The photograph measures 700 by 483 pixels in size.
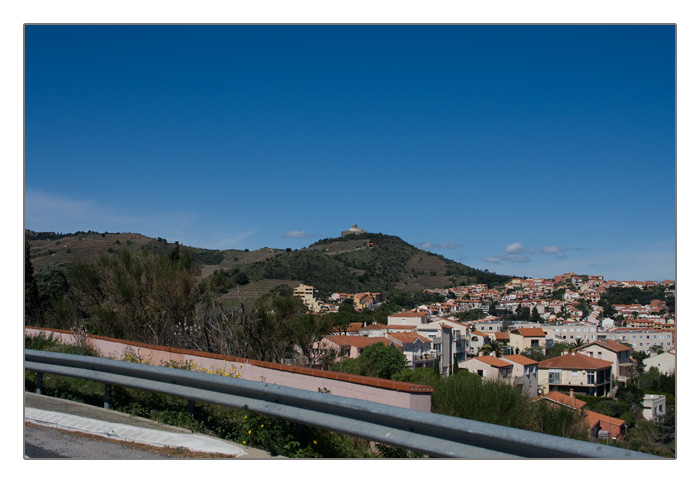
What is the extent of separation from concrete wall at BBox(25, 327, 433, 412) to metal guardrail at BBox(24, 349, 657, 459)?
0.98 meters

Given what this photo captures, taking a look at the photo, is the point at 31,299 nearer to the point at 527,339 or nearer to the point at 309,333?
the point at 309,333

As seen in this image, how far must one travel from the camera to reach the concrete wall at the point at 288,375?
508 centimetres

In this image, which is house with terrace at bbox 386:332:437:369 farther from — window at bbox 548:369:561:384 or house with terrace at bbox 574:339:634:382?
house with terrace at bbox 574:339:634:382

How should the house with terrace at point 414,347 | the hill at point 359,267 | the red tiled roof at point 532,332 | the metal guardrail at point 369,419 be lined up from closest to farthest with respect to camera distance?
the metal guardrail at point 369,419 → the house with terrace at point 414,347 → the red tiled roof at point 532,332 → the hill at point 359,267

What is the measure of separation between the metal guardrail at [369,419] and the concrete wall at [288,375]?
38.6 inches

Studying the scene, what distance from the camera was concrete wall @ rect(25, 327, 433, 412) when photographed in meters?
5.08

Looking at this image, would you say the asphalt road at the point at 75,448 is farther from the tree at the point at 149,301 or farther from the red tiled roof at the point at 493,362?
the red tiled roof at the point at 493,362

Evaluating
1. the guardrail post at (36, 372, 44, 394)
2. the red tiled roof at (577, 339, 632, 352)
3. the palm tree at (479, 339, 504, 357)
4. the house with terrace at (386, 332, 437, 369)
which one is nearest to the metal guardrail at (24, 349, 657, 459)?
the guardrail post at (36, 372, 44, 394)

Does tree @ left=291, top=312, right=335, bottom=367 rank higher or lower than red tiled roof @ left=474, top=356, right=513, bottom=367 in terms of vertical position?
higher

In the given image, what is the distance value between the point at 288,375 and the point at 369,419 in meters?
2.52

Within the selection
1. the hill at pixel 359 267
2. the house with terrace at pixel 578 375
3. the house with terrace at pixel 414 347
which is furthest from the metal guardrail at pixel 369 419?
the hill at pixel 359 267

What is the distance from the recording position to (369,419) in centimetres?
407
